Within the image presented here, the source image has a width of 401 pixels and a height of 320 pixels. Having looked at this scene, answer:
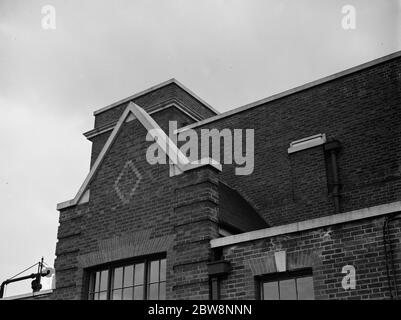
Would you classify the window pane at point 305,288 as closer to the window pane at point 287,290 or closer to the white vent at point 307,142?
the window pane at point 287,290

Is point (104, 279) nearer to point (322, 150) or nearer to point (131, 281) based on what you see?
point (131, 281)

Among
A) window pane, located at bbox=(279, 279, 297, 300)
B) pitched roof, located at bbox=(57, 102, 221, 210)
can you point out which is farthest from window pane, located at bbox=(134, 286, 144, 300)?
window pane, located at bbox=(279, 279, 297, 300)

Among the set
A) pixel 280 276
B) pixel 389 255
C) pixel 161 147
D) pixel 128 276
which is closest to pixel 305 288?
pixel 280 276

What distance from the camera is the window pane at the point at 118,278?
13180mm

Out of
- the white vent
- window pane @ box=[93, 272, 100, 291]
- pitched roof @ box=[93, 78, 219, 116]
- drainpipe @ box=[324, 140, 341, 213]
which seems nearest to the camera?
window pane @ box=[93, 272, 100, 291]

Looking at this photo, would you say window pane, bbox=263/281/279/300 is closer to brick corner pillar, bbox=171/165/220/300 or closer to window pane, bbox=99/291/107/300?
brick corner pillar, bbox=171/165/220/300

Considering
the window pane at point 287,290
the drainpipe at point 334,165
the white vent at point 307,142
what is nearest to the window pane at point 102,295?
the window pane at point 287,290

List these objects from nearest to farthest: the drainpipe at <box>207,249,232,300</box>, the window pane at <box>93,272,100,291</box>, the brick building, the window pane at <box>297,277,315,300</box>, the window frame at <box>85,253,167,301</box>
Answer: the brick building < the window pane at <box>297,277,315,300</box> < the drainpipe at <box>207,249,232,300</box> < the window frame at <box>85,253,167,301</box> < the window pane at <box>93,272,100,291</box>

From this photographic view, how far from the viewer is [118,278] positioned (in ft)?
43.6

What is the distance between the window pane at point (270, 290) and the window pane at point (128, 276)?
318 centimetres

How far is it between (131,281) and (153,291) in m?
0.63

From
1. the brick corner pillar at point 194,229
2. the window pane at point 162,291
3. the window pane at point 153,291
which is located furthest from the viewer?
the window pane at point 153,291

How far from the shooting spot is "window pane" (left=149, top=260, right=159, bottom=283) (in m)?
12.8

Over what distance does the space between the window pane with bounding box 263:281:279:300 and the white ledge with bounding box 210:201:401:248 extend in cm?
91
